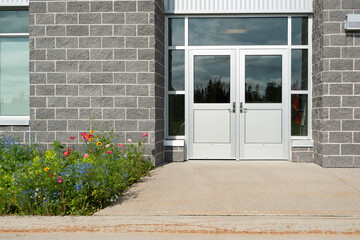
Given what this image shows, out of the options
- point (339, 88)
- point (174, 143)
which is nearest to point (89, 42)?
point (174, 143)

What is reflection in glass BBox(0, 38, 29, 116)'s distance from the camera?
275 inches

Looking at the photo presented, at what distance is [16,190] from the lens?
12.6ft

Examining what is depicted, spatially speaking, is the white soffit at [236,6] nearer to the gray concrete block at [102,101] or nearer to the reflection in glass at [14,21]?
the gray concrete block at [102,101]

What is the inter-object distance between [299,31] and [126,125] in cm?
423

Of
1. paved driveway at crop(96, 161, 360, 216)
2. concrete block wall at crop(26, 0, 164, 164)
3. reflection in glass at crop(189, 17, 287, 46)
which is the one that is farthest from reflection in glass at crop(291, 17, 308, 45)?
concrete block wall at crop(26, 0, 164, 164)

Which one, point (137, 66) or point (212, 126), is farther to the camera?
point (212, 126)

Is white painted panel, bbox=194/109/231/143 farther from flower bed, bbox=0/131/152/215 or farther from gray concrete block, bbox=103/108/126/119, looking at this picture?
flower bed, bbox=0/131/152/215

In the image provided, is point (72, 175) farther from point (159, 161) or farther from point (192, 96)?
point (192, 96)

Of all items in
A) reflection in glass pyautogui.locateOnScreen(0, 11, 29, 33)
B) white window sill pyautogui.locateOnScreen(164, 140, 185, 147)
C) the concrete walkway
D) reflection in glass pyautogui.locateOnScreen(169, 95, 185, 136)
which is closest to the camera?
the concrete walkway

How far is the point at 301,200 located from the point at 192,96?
12.2 ft

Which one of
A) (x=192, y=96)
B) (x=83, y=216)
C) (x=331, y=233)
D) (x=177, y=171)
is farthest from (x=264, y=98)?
(x=83, y=216)

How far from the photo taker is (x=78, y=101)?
21.1 ft

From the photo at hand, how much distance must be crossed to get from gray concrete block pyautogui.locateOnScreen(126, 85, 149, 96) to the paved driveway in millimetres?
1473

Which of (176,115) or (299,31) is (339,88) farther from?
(176,115)
